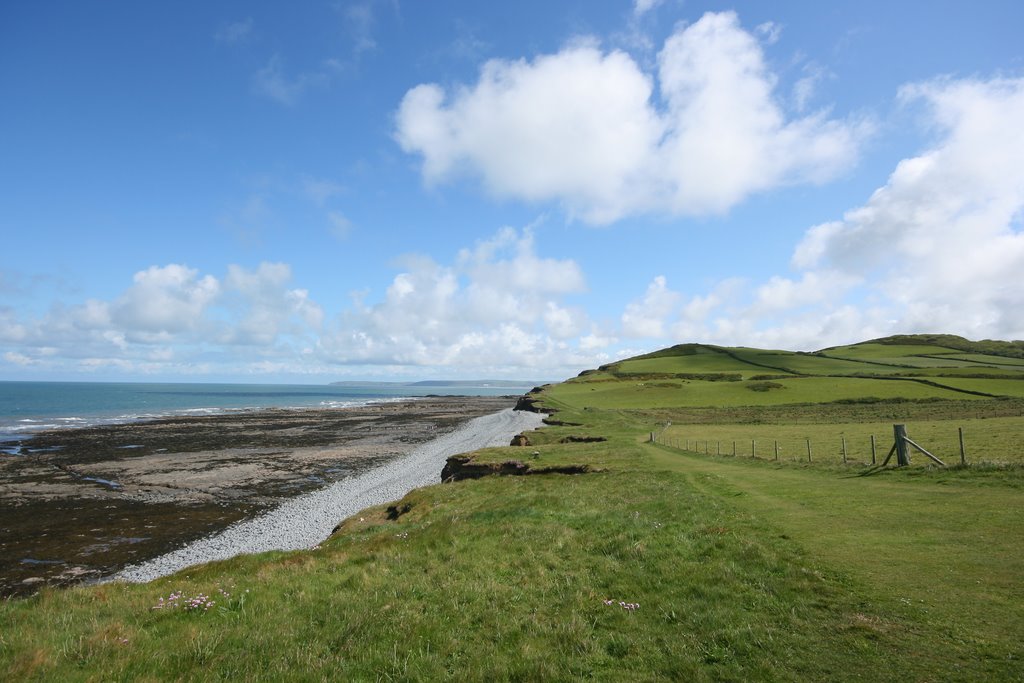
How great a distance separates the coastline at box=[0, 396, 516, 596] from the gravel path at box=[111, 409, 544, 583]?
55.9 inches

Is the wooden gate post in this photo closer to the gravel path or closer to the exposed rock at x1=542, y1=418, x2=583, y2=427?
the gravel path

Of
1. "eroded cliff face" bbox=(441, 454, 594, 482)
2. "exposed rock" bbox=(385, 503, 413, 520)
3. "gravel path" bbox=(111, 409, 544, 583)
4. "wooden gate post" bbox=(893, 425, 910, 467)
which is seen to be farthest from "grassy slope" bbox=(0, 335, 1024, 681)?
"eroded cliff face" bbox=(441, 454, 594, 482)

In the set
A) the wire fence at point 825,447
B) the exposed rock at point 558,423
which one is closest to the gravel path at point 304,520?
the exposed rock at point 558,423

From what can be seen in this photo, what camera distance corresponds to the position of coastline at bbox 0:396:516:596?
89.8 ft

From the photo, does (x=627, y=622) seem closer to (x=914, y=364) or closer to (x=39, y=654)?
(x=39, y=654)

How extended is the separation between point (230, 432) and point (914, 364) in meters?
166

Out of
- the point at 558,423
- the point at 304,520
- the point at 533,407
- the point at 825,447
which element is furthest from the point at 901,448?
the point at 533,407

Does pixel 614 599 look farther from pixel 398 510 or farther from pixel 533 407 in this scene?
pixel 533 407

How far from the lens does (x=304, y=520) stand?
33.7 metres

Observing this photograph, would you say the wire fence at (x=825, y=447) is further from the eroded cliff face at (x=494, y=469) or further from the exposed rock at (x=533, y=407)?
the exposed rock at (x=533, y=407)

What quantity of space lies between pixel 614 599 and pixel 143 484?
1937 inches

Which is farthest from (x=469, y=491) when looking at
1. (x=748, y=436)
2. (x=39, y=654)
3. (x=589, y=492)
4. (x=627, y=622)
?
(x=748, y=436)

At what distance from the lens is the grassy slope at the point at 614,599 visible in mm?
8930

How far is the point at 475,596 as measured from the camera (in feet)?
40.6
